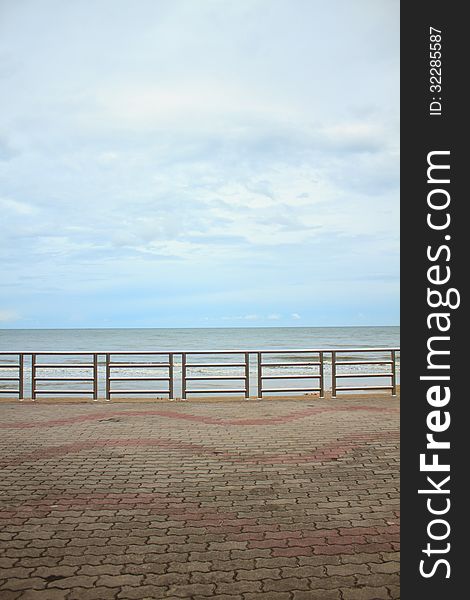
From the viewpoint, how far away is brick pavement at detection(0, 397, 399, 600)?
3.82 metres

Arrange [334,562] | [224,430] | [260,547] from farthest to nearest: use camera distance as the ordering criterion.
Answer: [224,430] → [260,547] → [334,562]

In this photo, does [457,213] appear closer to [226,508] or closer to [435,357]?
[435,357]

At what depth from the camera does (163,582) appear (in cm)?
381

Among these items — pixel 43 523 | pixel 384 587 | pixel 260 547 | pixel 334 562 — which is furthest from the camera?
pixel 43 523

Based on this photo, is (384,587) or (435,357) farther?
(384,587)

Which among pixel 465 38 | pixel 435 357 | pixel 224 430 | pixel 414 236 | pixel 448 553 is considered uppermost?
pixel 465 38

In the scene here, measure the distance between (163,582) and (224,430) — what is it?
6.04m

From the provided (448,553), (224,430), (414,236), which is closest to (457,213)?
(414,236)

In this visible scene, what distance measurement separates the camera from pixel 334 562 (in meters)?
4.12

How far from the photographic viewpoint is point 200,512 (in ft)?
17.4

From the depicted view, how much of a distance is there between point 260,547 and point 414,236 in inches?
112

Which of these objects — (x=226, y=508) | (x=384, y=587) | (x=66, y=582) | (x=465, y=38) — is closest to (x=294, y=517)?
(x=226, y=508)

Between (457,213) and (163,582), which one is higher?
(457,213)

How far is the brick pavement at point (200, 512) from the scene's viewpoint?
3.82 meters
